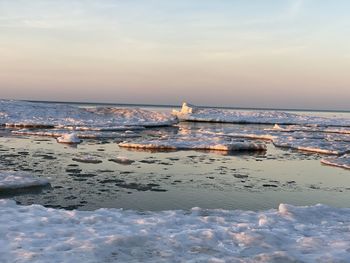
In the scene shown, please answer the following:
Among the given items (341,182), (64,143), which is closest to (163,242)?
(341,182)

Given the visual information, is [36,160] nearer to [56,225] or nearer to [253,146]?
[56,225]

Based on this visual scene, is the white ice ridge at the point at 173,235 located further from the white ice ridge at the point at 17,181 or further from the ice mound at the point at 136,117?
the ice mound at the point at 136,117

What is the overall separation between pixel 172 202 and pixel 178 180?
2.53m

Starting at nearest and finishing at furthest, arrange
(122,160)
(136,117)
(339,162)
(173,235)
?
(173,235)
(122,160)
(339,162)
(136,117)

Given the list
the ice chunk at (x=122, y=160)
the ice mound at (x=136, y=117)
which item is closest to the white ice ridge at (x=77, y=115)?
the ice mound at (x=136, y=117)

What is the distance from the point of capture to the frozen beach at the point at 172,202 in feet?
19.0

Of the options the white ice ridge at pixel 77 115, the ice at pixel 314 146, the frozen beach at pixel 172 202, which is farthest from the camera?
the white ice ridge at pixel 77 115

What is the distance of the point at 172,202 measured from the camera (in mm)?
9359

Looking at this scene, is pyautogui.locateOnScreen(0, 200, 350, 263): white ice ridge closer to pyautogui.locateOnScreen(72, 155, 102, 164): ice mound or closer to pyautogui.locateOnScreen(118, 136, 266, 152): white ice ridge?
pyautogui.locateOnScreen(72, 155, 102, 164): ice mound

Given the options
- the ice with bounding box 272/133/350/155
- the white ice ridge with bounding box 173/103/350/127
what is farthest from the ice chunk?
the white ice ridge with bounding box 173/103/350/127

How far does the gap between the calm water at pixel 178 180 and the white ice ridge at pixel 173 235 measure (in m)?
1.30

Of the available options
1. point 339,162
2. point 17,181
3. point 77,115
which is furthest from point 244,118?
point 17,181

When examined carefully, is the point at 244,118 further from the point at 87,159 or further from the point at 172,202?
the point at 172,202

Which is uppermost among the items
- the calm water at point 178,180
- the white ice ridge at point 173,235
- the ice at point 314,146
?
the ice at point 314,146
